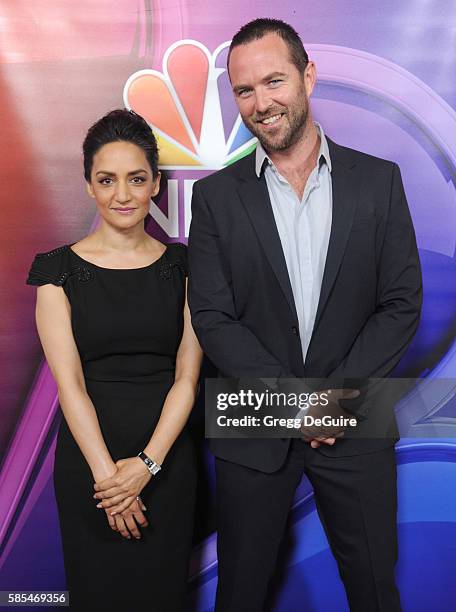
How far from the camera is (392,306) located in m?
1.96

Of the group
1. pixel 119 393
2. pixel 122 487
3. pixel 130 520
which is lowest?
pixel 130 520

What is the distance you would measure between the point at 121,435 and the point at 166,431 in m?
0.14

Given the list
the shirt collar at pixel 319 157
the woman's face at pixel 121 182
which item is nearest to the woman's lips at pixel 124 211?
the woman's face at pixel 121 182

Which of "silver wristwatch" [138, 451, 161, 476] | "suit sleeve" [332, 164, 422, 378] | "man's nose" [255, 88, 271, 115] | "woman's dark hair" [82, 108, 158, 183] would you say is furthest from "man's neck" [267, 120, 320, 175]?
"silver wristwatch" [138, 451, 161, 476]

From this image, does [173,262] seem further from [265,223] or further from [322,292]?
[322,292]

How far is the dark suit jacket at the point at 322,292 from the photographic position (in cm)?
194

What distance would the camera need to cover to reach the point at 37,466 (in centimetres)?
256

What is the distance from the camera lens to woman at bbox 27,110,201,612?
205cm

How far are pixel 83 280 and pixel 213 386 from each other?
0.58 m

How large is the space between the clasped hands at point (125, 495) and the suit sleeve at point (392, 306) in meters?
0.65

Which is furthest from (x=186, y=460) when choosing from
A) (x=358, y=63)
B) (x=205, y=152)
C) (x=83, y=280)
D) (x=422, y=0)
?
(x=422, y=0)

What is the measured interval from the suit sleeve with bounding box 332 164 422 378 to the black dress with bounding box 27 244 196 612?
59 centimetres

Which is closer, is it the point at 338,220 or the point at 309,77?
the point at 338,220

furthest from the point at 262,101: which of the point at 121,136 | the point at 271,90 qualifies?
the point at 121,136
